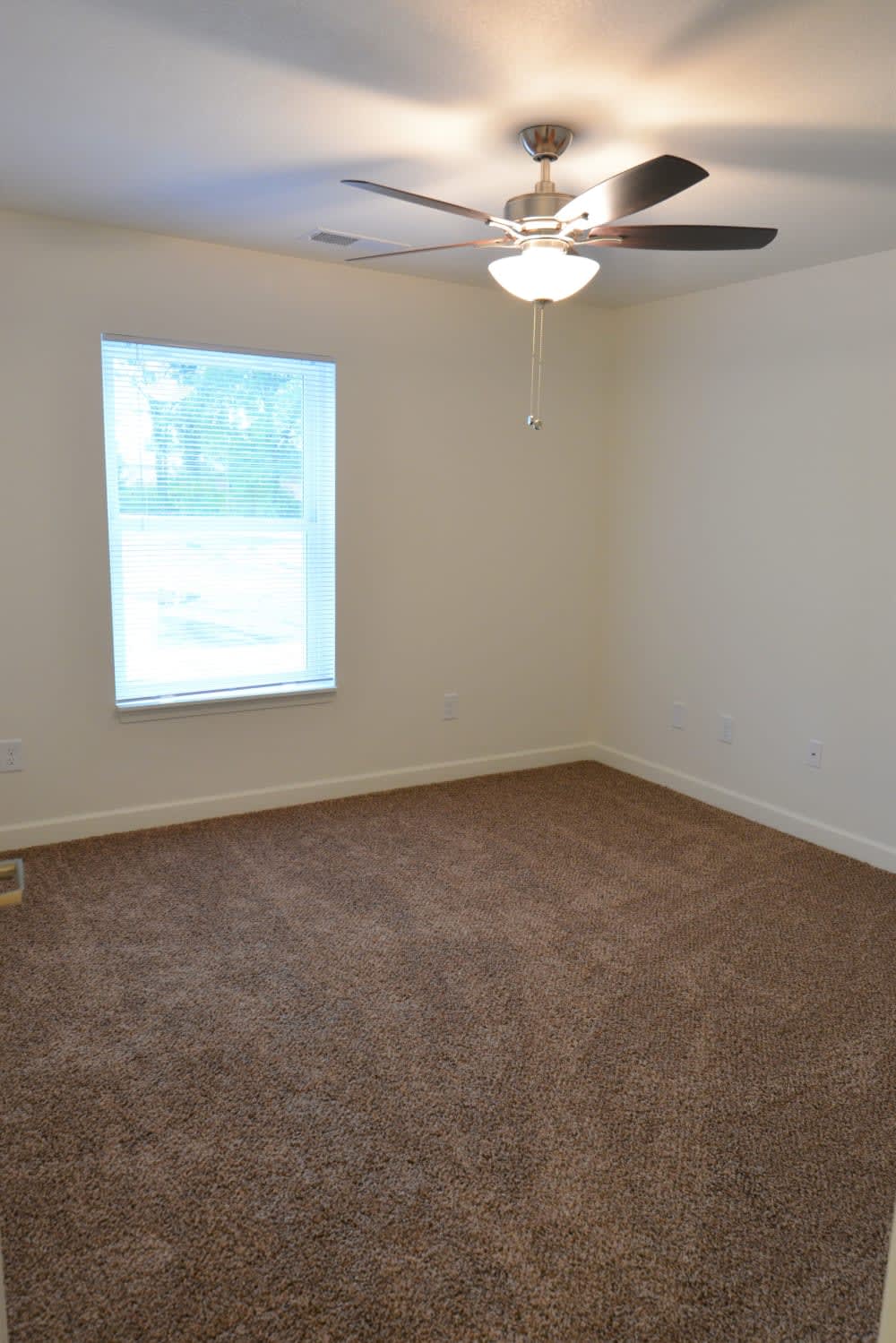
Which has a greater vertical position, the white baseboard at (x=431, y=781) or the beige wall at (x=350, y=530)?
the beige wall at (x=350, y=530)

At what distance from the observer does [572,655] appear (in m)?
4.96

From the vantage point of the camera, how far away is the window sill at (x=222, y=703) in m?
3.78

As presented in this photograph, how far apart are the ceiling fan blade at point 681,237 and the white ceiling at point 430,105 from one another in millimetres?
289

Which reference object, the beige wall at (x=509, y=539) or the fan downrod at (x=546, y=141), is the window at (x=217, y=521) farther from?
the fan downrod at (x=546, y=141)

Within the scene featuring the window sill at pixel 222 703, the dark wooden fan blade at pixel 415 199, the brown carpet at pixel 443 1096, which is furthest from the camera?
the window sill at pixel 222 703

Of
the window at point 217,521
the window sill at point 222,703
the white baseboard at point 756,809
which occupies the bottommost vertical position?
the white baseboard at point 756,809

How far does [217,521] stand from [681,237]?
2.29m

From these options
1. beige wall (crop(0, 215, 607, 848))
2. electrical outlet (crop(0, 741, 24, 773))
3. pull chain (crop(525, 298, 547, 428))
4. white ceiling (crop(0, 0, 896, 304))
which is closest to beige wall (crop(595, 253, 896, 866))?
beige wall (crop(0, 215, 607, 848))

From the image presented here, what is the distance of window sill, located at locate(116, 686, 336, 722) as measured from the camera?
149 inches

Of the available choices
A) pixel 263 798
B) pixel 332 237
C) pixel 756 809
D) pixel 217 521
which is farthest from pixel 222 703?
pixel 756 809

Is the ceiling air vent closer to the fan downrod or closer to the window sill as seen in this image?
the fan downrod

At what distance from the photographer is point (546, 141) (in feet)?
7.86

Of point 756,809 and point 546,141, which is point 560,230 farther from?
A: point 756,809

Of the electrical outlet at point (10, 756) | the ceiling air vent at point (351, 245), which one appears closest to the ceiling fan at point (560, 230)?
the ceiling air vent at point (351, 245)
